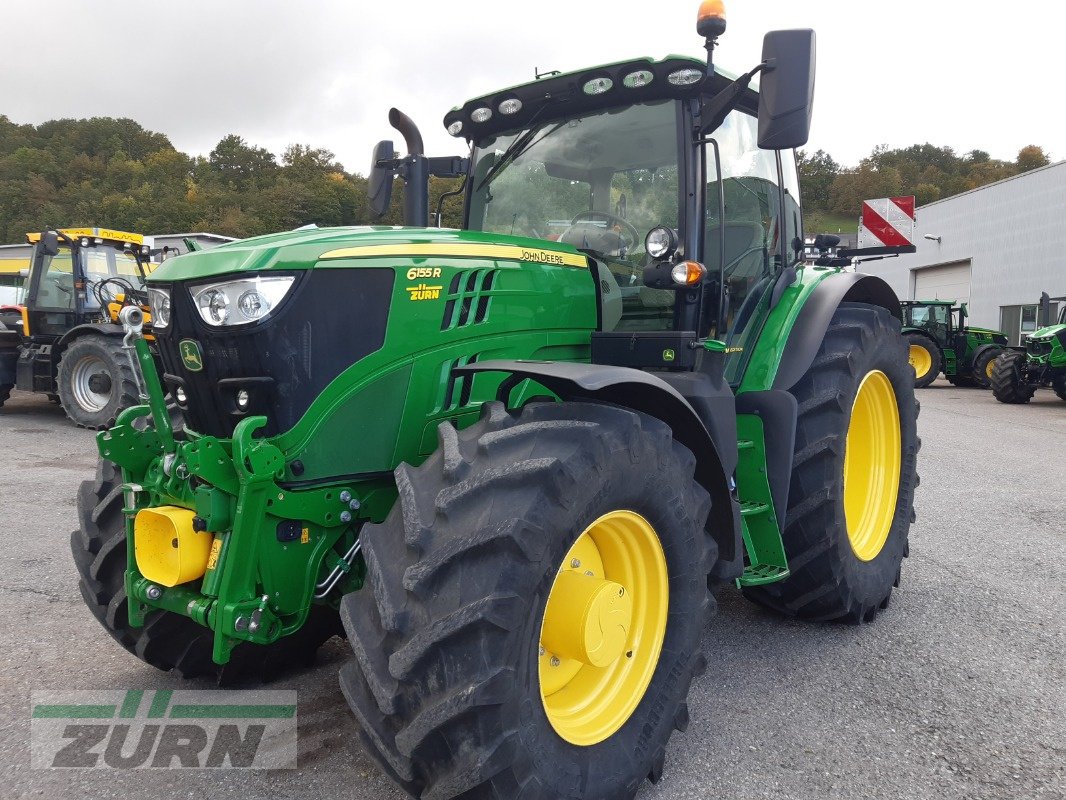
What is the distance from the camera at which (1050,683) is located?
3.02 metres

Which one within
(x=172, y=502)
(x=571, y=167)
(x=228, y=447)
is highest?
(x=571, y=167)

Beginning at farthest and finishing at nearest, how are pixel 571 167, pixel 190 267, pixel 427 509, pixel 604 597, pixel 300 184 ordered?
pixel 300 184
pixel 571 167
pixel 190 267
pixel 604 597
pixel 427 509

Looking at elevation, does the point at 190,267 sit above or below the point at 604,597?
above

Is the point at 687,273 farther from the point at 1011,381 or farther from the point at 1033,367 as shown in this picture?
the point at 1033,367

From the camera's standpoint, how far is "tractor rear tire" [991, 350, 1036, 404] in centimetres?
1453

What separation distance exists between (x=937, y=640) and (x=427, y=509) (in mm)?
2590

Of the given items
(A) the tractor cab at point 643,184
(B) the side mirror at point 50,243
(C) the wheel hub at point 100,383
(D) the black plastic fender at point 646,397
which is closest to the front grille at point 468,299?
(D) the black plastic fender at point 646,397

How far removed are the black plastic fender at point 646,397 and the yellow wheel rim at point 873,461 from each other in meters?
1.52

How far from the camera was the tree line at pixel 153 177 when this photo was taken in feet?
119

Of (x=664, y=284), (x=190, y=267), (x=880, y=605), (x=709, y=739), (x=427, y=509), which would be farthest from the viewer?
(x=880, y=605)

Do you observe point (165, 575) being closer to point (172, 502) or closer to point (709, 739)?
point (172, 502)

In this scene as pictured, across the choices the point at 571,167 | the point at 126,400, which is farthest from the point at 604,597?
the point at 126,400

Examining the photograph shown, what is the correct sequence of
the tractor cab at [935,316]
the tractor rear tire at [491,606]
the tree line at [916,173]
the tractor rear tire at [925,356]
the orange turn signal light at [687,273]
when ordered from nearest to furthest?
the tractor rear tire at [491,606] < the orange turn signal light at [687,273] < the tractor rear tire at [925,356] < the tractor cab at [935,316] < the tree line at [916,173]

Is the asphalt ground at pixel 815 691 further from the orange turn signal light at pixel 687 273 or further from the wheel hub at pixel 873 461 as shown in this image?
the orange turn signal light at pixel 687 273
